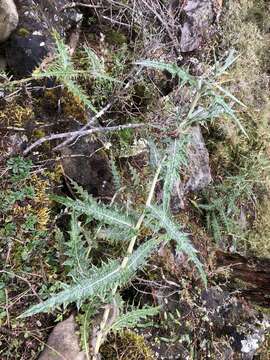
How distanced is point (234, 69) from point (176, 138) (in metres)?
2.80

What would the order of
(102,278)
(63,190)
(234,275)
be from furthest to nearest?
(234,275)
(63,190)
(102,278)

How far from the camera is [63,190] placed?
2221 millimetres

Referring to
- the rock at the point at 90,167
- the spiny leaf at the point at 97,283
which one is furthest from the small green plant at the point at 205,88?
the rock at the point at 90,167

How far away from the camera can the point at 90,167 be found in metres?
2.30

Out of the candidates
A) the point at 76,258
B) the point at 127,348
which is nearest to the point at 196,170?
the point at 127,348

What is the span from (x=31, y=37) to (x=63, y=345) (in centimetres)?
159

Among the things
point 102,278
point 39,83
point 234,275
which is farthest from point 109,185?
point 234,275

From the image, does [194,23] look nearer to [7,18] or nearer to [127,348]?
[7,18]

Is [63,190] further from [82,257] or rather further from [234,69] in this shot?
[234,69]

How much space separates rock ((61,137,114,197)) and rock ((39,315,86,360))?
0.74 meters

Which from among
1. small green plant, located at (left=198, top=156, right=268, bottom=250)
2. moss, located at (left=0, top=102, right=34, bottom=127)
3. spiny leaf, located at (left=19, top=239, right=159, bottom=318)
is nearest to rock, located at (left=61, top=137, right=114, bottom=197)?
moss, located at (left=0, top=102, right=34, bottom=127)

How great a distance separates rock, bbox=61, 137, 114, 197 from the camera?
7.43 ft

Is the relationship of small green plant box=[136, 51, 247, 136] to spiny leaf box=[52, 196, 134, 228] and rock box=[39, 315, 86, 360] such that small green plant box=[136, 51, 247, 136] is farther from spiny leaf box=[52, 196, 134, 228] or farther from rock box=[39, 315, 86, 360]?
rock box=[39, 315, 86, 360]

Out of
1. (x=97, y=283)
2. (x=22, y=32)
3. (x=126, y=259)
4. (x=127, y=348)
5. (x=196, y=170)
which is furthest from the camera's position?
(x=196, y=170)
